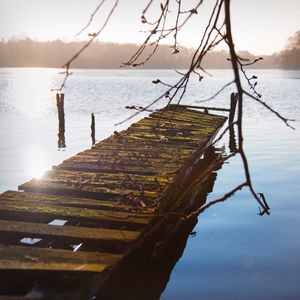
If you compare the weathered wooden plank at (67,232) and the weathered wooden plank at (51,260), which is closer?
the weathered wooden plank at (51,260)

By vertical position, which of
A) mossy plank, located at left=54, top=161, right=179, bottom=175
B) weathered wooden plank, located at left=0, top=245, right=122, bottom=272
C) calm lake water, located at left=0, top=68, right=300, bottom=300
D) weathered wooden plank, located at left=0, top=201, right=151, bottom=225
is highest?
weathered wooden plank, located at left=0, top=245, right=122, bottom=272

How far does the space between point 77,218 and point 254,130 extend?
989 inches

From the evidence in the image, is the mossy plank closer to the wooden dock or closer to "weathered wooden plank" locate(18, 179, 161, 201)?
the wooden dock

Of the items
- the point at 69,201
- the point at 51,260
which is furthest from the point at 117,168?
the point at 51,260

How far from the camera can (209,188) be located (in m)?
14.4

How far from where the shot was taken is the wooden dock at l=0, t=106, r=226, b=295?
4203mm

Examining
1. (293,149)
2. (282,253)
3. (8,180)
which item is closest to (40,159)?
(8,180)

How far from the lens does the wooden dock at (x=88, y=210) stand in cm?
420

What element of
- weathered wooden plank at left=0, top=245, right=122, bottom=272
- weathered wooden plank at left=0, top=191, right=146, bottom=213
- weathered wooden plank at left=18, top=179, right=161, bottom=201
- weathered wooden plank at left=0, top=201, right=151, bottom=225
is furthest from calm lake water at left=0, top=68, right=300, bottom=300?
weathered wooden plank at left=0, top=245, right=122, bottom=272

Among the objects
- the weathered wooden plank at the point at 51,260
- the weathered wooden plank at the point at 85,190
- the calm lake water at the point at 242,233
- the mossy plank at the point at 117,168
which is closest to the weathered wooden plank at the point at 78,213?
the weathered wooden plank at the point at 85,190

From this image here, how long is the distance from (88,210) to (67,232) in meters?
0.83

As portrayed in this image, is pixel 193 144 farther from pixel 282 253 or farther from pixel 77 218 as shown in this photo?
pixel 77 218

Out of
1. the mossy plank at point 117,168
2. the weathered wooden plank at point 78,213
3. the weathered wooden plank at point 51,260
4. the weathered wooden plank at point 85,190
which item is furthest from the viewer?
the mossy plank at point 117,168

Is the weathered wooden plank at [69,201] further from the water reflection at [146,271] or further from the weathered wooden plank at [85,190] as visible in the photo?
the water reflection at [146,271]
